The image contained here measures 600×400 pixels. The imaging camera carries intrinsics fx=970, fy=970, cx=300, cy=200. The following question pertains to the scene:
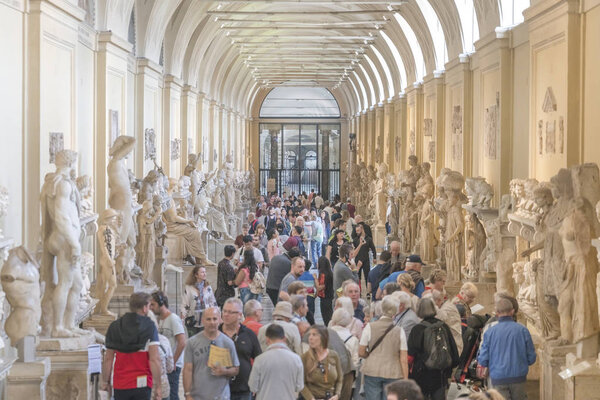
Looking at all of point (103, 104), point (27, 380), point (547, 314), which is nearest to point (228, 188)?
point (103, 104)

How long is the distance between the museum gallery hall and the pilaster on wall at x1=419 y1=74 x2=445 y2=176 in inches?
1.8

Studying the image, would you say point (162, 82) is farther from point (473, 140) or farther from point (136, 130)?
point (473, 140)

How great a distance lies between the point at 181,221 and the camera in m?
20.4

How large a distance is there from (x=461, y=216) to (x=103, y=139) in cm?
633

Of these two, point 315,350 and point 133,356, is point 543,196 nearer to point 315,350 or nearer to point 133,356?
point 315,350

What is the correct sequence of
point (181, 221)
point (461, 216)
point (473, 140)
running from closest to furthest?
1. point (461, 216)
2. point (473, 140)
3. point (181, 221)

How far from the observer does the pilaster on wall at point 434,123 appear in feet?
71.9

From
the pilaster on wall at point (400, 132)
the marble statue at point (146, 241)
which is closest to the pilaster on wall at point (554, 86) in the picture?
the marble statue at point (146, 241)

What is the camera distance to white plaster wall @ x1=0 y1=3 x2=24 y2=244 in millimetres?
11109

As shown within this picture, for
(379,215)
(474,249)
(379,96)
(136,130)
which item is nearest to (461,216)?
(474,249)

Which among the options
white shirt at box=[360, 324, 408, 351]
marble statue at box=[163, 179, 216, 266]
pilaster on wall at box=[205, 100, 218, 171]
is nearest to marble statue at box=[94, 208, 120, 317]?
white shirt at box=[360, 324, 408, 351]

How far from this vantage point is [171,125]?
2483cm

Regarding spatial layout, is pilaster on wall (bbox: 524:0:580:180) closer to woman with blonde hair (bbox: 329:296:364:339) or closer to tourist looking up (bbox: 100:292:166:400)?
woman with blonde hair (bbox: 329:296:364:339)

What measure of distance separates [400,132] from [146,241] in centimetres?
1550
